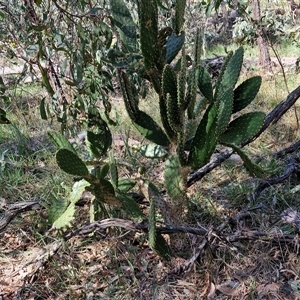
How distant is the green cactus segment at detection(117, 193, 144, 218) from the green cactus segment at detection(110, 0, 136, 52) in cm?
59

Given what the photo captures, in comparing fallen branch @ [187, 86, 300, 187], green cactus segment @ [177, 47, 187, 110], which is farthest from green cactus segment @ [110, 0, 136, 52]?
fallen branch @ [187, 86, 300, 187]

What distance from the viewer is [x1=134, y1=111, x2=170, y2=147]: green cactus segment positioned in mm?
1664

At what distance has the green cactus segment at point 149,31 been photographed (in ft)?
4.77

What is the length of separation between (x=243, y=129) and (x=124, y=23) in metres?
0.64

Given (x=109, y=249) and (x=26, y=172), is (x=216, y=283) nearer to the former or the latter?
(x=109, y=249)

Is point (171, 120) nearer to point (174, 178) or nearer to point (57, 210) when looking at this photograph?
point (174, 178)

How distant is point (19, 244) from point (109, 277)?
527 millimetres

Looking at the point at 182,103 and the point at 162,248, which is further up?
the point at 182,103

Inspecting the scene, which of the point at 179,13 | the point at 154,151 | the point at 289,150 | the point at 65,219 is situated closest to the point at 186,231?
the point at 154,151

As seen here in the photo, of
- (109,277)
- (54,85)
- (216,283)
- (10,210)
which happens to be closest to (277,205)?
(216,283)

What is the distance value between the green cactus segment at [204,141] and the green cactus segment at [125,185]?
27 cm

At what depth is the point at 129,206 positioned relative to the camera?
1.62m

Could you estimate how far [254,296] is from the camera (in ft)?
4.98

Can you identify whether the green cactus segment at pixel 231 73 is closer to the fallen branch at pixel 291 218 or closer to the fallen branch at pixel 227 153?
the fallen branch at pixel 227 153
